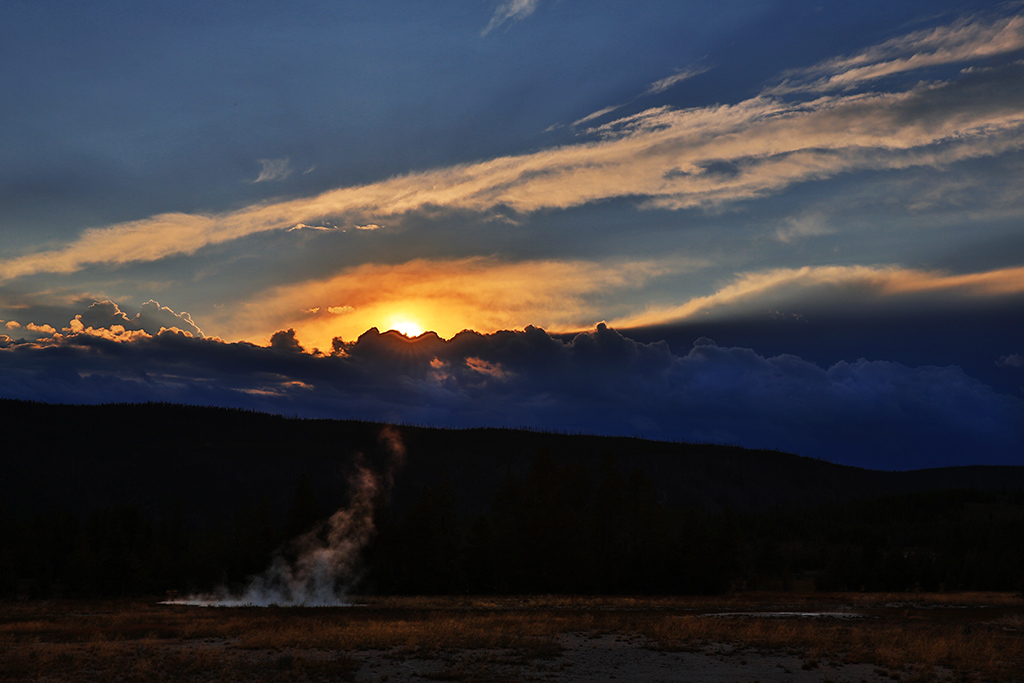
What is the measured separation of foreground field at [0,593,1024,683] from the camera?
86.0 feet

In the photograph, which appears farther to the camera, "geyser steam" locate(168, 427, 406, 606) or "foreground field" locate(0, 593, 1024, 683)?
"geyser steam" locate(168, 427, 406, 606)

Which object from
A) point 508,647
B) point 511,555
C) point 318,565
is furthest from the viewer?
point 511,555

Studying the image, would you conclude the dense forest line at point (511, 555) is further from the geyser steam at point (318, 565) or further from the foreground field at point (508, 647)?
the foreground field at point (508, 647)

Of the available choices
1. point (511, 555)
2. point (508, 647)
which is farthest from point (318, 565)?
point (508, 647)

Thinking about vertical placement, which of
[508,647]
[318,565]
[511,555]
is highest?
[508,647]

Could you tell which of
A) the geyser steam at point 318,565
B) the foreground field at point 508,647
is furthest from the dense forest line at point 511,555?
the foreground field at point 508,647

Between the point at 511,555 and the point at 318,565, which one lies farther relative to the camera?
the point at 511,555

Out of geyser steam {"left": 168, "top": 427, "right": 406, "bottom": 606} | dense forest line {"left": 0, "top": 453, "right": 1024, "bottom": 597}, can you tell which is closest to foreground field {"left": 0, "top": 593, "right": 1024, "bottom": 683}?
geyser steam {"left": 168, "top": 427, "right": 406, "bottom": 606}

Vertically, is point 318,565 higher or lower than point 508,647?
lower

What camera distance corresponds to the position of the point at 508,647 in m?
31.7

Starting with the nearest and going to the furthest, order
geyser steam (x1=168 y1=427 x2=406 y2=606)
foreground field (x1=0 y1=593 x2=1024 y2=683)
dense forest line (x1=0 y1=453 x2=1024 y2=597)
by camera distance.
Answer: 1. foreground field (x1=0 y1=593 x2=1024 y2=683)
2. geyser steam (x1=168 y1=427 x2=406 y2=606)
3. dense forest line (x1=0 y1=453 x2=1024 y2=597)

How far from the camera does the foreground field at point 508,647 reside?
26.2m

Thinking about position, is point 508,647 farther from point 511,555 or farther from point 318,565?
point 318,565

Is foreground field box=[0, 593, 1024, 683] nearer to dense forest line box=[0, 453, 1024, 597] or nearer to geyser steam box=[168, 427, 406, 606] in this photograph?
geyser steam box=[168, 427, 406, 606]
